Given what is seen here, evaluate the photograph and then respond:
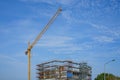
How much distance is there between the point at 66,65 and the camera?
178500 millimetres

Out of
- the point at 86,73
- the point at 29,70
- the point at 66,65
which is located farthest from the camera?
the point at 86,73

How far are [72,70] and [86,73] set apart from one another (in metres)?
14.2

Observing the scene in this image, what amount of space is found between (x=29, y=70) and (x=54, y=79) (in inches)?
4733

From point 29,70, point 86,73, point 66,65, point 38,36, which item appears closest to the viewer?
point 29,70

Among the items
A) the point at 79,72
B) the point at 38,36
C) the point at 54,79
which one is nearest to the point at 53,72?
the point at 54,79

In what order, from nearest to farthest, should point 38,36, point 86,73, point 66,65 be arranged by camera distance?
point 38,36, point 66,65, point 86,73

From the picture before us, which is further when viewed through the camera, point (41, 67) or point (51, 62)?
point (41, 67)

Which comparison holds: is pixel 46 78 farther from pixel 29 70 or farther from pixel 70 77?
pixel 29 70

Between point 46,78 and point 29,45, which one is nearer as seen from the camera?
point 29,45

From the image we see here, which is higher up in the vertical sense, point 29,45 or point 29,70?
point 29,45

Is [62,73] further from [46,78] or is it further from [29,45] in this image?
[29,45]

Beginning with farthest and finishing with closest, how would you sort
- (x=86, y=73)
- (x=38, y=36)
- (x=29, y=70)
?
(x=86, y=73) < (x=38, y=36) < (x=29, y=70)

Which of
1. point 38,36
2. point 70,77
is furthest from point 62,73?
point 38,36

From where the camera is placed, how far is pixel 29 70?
67812 millimetres
